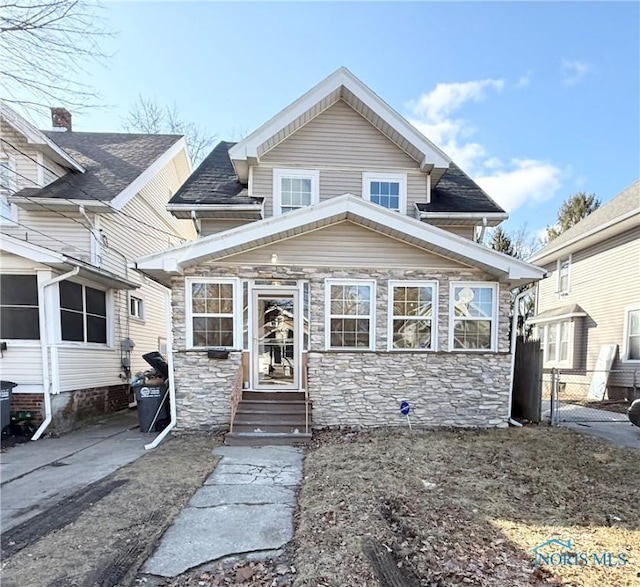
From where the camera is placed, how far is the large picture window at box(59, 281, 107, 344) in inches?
312

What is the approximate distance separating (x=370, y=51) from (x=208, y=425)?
986cm

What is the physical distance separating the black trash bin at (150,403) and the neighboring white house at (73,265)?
1.71 m

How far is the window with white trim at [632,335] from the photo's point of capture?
10.4 meters

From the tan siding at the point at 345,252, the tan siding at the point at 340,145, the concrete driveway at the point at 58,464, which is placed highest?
the tan siding at the point at 340,145

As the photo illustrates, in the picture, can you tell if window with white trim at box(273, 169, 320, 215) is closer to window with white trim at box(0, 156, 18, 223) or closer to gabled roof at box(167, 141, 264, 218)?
gabled roof at box(167, 141, 264, 218)

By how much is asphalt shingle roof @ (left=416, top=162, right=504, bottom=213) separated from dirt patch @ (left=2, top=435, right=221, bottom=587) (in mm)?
7574

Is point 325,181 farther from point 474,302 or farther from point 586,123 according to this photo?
point 586,123

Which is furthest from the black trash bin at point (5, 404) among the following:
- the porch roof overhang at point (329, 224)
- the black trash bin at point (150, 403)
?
the porch roof overhang at point (329, 224)

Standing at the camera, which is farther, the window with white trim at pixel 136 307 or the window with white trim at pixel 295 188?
the window with white trim at pixel 136 307

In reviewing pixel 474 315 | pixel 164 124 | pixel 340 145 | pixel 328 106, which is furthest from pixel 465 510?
pixel 164 124

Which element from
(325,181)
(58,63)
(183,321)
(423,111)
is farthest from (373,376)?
(423,111)

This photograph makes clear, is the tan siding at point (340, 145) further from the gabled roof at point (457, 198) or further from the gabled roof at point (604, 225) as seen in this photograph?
the gabled roof at point (604, 225)

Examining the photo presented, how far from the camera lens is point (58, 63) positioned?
5297 millimetres

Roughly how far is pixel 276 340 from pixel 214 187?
435 cm
